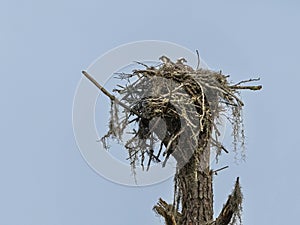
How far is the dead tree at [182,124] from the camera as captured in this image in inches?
110

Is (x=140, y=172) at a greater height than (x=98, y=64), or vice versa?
(x=98, y=64)

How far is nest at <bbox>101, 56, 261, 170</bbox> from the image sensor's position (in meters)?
2.77

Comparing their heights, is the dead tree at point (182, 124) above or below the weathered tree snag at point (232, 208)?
above

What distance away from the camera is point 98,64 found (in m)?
3.17

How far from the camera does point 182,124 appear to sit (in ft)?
9.20

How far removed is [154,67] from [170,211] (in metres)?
0.76

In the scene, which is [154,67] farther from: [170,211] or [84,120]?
[170,211]

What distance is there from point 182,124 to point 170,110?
102 mm

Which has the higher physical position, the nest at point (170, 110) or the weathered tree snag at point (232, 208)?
the nest at point (170, 110)

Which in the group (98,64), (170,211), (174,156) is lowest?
(170,211)

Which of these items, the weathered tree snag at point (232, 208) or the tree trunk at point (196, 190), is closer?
the weathered tree snag at point (232, 208)

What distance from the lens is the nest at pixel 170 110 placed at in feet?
9.09

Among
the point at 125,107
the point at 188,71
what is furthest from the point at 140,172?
the point at 188,71

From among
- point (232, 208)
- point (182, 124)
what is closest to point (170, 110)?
point (182, 124)
